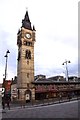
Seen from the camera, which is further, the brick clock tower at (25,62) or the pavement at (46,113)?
the brick clock tower at (25,62)

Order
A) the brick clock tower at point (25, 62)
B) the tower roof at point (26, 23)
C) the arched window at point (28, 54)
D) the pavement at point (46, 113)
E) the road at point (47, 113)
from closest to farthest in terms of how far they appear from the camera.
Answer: the pavement at point (46, 113), the road at point (47, 113), the brick clock tower at point (25, 62), the arched window at point (28, 54), the tower roof at point (26, 23)

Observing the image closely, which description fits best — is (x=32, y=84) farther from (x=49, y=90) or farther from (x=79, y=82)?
(x=79, y=82)

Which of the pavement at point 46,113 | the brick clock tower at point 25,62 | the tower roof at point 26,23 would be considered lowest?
the pavement at point 46,113

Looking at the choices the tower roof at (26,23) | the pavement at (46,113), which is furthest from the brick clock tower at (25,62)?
the pavement at (46,113)

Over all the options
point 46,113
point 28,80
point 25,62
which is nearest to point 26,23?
point 25,62

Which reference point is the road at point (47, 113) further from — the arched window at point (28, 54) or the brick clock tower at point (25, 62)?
the arched window at point (28, 54)

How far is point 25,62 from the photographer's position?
2709 inches

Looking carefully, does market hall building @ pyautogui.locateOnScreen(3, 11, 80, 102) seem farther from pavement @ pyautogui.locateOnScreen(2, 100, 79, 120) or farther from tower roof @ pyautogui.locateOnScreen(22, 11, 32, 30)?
pavement @ pyautogui.locateOnScreen(2, 100, 79, 120)

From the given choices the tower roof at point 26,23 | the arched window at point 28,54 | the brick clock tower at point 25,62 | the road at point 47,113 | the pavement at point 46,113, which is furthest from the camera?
the tower roof at point 26,23

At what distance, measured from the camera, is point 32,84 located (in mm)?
68875

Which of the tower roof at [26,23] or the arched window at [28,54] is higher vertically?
the tower roof at [26,23]

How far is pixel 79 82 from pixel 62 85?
8216 mm

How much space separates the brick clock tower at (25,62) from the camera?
2630 inches

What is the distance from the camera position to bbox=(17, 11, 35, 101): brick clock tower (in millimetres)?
66812
